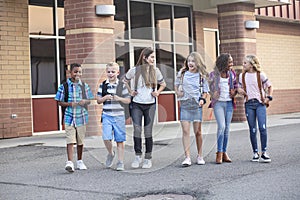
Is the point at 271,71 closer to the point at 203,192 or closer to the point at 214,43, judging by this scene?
the point at 214,43

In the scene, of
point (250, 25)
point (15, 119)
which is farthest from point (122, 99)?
point (250, 25)

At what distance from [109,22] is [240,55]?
5728 mm

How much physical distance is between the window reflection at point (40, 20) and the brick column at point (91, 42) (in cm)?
177

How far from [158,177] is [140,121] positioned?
113 centimetres

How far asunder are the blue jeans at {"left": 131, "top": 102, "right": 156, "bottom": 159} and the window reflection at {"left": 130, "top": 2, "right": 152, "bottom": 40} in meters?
8.83

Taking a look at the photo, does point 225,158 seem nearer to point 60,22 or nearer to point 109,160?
point 109,160

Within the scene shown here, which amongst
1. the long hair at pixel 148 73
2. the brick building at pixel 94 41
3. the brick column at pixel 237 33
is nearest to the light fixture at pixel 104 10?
the brick building at pixel 94 41

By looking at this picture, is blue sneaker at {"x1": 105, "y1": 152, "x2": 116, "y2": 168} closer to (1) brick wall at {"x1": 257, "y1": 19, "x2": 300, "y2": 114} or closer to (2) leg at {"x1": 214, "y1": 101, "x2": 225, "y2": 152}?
(2) leg at {"x1": 214, "y1": 101, "x2": 225, "y2": 152}

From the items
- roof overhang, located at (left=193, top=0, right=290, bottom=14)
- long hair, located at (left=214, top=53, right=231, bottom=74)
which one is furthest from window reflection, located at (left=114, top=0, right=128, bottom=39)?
long hair, located at (left=214, top=53, right=231, bottom=74)

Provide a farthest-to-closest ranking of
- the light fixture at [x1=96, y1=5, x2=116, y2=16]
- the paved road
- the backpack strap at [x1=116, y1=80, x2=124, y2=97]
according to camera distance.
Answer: the light fixture at [x1=96, y1=5, x2=116, y2=16]
the backpack strap at [x1=116, y1=80, x2=124, y2=97]
the paved road

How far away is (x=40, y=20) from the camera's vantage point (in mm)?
15625

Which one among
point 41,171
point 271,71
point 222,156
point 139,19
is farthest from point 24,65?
point 271,71

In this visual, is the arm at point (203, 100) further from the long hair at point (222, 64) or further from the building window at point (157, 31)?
the building window at point (157, 31)

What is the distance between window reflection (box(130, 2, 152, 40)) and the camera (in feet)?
58.4
